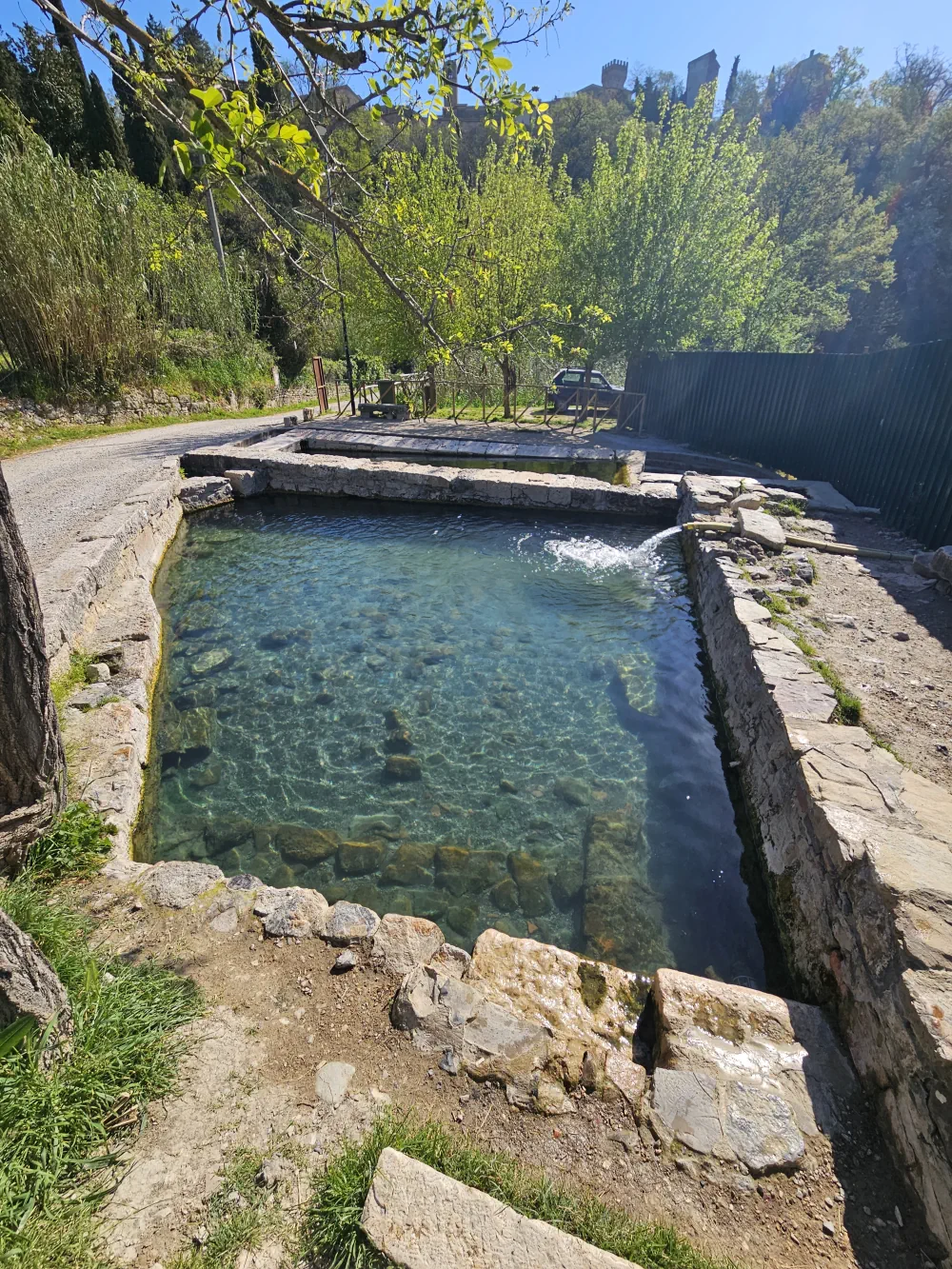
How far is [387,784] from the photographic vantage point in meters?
4.21

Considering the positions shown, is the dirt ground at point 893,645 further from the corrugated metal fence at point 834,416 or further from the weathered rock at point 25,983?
the weathered rock at point 25,983

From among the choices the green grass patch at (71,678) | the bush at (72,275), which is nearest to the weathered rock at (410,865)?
the green grass patch at (71,678)

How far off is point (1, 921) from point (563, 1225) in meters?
1.94

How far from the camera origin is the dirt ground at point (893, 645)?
372 cm

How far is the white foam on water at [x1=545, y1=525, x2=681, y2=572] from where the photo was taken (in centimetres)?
813

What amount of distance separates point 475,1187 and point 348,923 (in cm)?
119

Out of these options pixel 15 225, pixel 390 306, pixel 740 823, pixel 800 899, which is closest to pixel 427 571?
pixel 740 823

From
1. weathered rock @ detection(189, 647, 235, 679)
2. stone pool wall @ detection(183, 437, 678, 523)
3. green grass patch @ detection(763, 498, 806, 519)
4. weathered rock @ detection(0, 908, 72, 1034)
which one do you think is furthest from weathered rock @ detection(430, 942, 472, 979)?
stone pool wall @ detection(183, 437, 678, 523)

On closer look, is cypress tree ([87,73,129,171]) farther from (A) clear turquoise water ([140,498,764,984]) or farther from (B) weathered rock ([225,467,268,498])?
(A) clear turquoise water ([140,498,764,984])

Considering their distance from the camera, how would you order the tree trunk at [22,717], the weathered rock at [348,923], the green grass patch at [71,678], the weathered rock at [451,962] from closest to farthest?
1. the tree trunk at [22,717]
2. the weathered rock at [451,962]
3. the weathered rock at [348,923]
4. the green grass patch at [71,678]

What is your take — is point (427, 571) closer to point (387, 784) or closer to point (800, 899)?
point (387, 784)

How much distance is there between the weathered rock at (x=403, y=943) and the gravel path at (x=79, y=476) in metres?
5.16

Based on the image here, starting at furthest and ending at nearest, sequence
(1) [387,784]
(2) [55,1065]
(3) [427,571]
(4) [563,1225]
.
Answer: (3) [427,571], (1) [387,784], (2) [55,1065], (4) [563,1225]

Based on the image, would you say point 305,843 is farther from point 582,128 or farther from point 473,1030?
point 582,128
